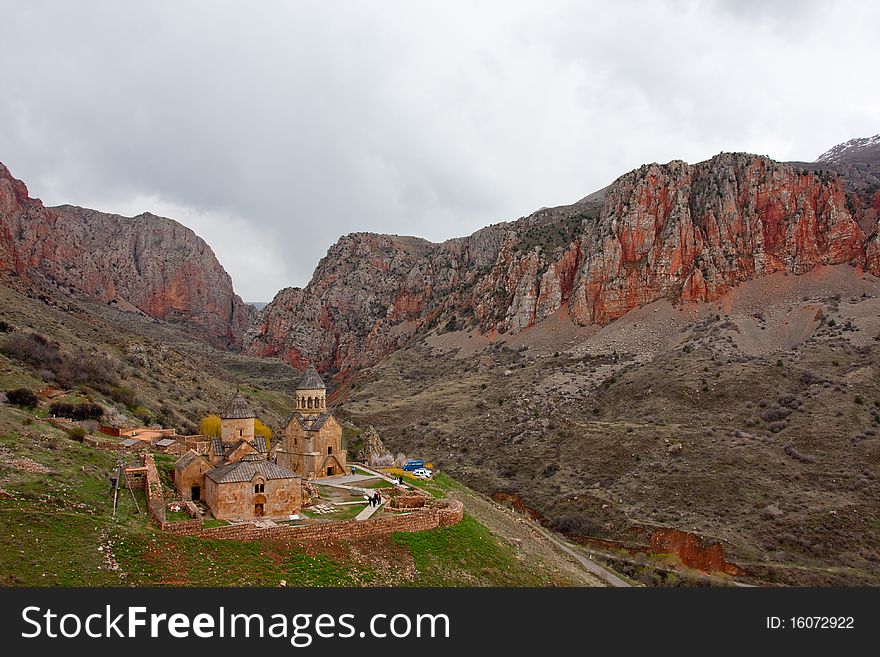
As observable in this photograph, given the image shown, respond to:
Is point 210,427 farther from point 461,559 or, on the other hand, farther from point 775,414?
point 775,414

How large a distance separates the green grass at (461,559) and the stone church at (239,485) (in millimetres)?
4506

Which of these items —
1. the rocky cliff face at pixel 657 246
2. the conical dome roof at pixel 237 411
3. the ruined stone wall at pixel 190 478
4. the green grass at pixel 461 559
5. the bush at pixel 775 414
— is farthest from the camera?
the rocky cliff face at pixel 657 246

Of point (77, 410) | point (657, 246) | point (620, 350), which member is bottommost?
point (77, 410)

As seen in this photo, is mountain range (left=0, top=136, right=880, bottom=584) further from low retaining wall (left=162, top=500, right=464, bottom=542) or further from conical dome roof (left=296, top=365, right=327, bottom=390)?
low retaining wall (left=162, top=500, right=464, bottom=542)

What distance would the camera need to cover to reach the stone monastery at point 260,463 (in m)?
20.8

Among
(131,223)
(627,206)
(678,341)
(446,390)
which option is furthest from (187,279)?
(678,341)

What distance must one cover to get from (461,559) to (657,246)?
67.2 meters

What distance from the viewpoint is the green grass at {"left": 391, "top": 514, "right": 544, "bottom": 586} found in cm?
1947

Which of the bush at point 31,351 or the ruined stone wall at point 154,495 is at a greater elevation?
the bush at point 31,351

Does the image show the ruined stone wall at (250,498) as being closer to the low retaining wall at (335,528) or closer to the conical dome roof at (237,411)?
the low retaining wall at (335,528)

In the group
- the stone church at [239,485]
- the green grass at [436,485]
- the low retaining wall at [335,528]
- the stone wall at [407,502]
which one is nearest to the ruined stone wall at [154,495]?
the low retaining wall at [335,528]

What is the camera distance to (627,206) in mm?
81938

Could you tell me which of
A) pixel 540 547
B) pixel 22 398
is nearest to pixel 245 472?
pixel 540 547

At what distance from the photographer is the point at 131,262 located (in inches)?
5664
